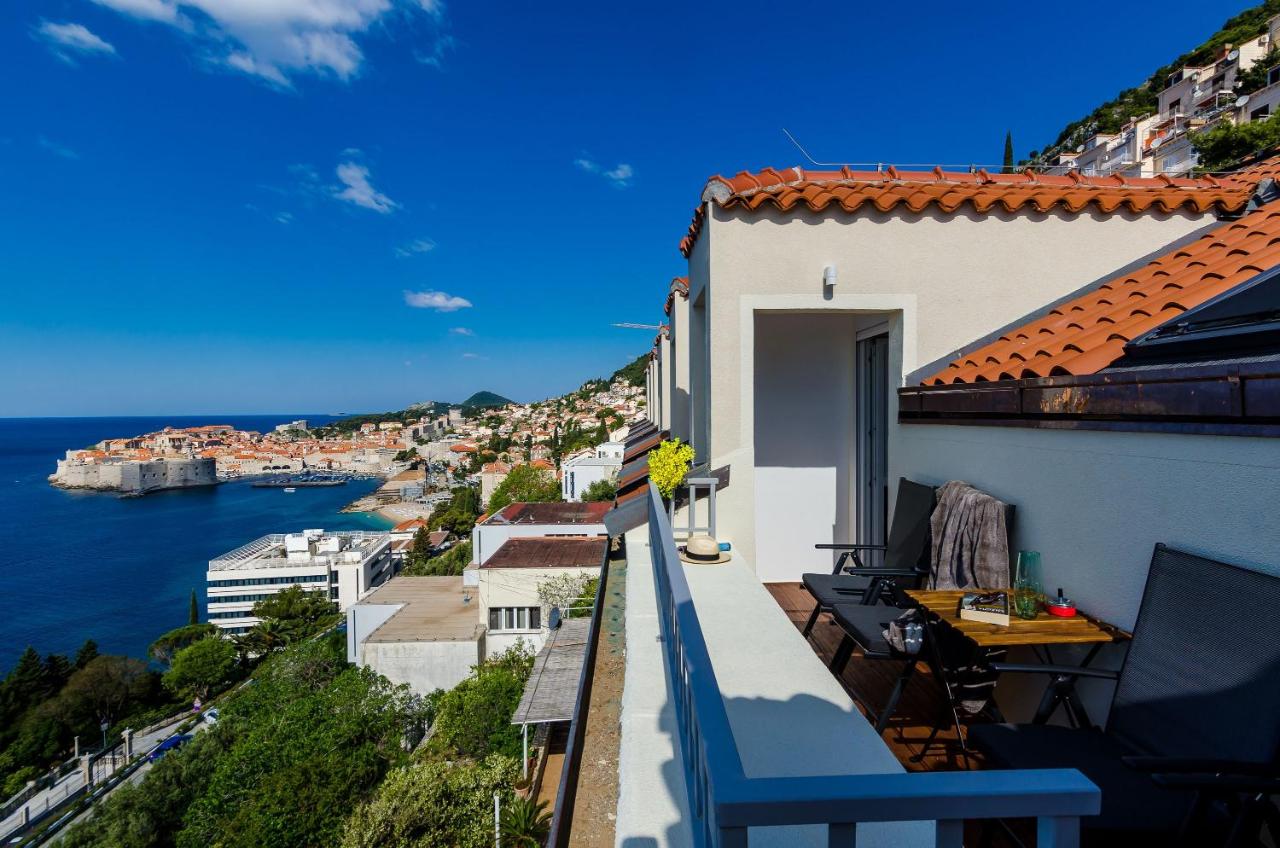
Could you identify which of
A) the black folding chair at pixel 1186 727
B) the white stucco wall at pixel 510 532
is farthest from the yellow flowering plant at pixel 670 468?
the white stucco wall at pixel 510 532

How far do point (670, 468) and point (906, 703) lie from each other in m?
2.07

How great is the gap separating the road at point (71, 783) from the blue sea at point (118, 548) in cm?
1073

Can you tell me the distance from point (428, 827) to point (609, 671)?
35.4ft

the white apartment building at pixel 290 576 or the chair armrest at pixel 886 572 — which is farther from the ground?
the chair armrest at pixel 886 572

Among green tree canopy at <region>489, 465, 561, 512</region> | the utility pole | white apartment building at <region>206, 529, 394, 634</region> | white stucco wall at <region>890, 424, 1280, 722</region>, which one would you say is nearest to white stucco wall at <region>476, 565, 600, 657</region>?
the utility pole

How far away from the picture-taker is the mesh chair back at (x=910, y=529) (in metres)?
3.64

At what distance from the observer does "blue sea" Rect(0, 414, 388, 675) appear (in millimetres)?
39781

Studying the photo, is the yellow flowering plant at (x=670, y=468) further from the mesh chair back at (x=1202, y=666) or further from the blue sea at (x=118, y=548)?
the blue sea at (x=118, y=548)

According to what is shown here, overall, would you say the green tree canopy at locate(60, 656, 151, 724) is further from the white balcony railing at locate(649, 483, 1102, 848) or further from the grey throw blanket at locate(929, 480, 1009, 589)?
the white balcony railing at locate(649, 483, 1102, 848)

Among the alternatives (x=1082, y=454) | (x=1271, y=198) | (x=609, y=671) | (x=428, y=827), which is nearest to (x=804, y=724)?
(x=609, y=671)

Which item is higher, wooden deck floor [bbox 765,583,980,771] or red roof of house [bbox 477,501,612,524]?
wooden deck floor [bbox 765,583,980,771]

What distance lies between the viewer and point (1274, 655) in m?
1.62

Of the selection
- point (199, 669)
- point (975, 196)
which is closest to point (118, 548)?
point (199, 669)

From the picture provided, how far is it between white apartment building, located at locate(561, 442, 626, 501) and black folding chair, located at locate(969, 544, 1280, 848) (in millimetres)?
31817
